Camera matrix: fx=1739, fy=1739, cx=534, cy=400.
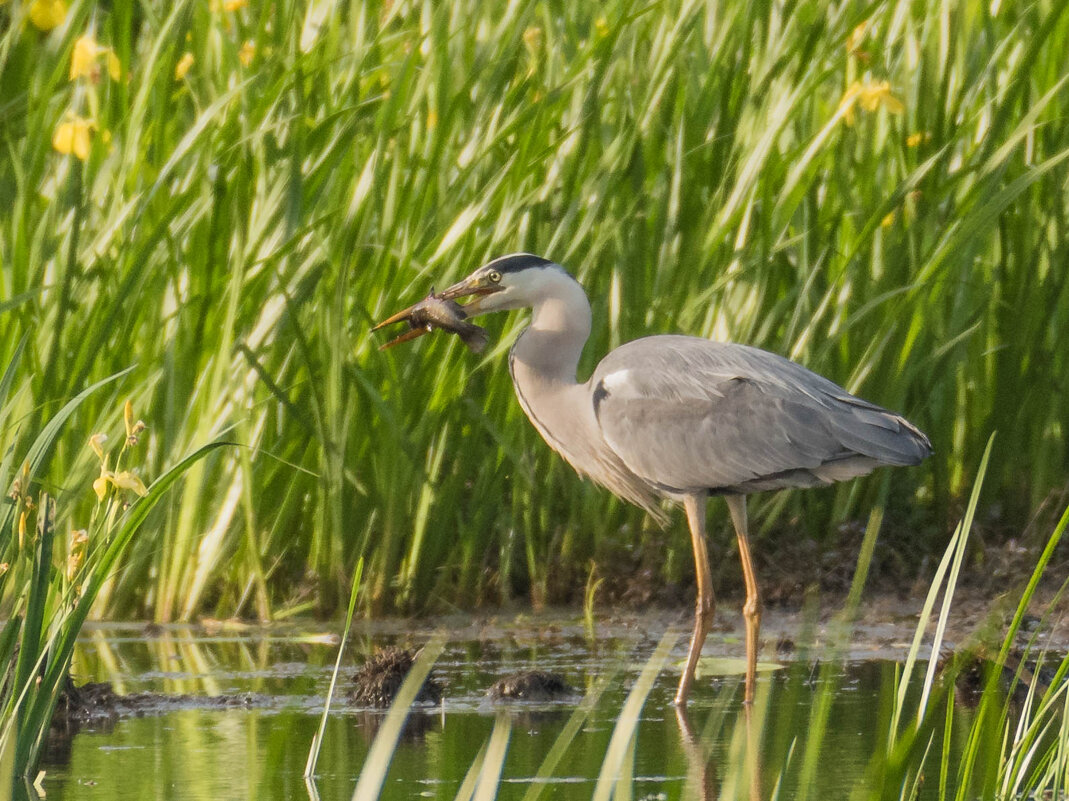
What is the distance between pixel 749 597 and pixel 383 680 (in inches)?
49.4

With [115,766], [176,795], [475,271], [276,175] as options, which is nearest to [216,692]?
[115,766]

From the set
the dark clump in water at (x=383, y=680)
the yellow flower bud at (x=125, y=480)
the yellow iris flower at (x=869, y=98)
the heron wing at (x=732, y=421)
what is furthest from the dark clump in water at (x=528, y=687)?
the yellow iris flower at (x=869, y=98)

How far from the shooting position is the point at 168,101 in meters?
5.76

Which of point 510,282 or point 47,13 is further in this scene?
point 47,13

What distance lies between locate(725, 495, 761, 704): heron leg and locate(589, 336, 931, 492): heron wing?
3.7 inches

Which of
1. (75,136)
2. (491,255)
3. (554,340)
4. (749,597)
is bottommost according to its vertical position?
(749,597)

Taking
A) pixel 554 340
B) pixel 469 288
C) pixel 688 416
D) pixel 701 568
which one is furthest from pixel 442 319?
pixel 701 568

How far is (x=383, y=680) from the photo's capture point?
4367 millimetres

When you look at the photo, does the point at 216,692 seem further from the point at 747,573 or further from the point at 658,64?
the point at 658,64

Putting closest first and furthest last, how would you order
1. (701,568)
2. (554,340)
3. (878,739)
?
(878,739) → (701,568) → (554,340)

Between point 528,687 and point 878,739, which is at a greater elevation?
point 878,739

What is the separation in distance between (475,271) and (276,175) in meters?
0.83

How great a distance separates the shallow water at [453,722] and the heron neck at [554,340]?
2.73 feet

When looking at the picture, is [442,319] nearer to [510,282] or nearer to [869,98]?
[510,282]
